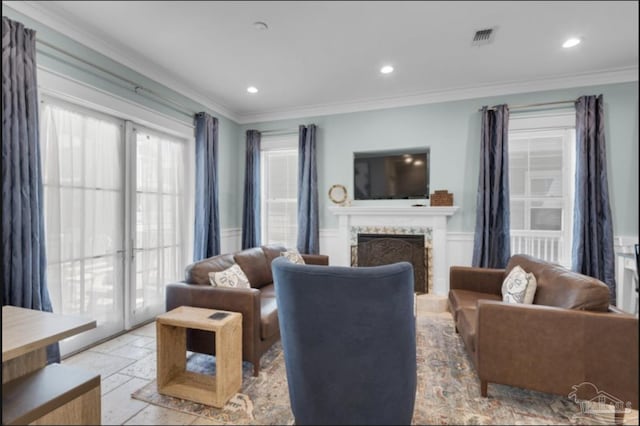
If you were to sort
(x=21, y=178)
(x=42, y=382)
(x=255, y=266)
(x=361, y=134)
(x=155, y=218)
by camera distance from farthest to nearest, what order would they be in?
(x=361, y=134)
(x=155, y=218)
(x=255, y=266)
(x=21, y=178)
(x=42, y=382)

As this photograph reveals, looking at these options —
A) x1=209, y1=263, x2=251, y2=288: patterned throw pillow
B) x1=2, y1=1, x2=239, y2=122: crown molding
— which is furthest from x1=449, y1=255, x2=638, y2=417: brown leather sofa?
x1=2, y1=1, x2=239, y2=122: crown molding

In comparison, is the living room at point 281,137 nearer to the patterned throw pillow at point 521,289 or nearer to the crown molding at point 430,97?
the crown molding at point 430,97

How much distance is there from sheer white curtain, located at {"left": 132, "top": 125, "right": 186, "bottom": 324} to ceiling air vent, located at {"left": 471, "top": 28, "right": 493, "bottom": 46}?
2.99 meters

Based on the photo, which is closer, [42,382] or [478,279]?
[42,382]

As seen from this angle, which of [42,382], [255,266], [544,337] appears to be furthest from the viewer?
[255,266]

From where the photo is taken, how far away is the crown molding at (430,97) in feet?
9.52

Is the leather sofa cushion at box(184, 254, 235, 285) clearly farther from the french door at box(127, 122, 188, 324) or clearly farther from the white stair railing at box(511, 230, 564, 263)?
the white stair railing at box(511, 230, 564, 263)

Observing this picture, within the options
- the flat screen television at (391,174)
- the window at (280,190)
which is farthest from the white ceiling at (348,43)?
the window at (280,190)

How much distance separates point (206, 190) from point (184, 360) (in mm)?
2058

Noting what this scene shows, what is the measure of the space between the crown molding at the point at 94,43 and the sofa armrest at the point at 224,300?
198cm

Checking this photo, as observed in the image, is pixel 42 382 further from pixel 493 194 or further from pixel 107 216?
pixel 493 194

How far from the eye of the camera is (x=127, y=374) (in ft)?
5.59

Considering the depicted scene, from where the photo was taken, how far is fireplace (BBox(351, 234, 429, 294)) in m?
3.54

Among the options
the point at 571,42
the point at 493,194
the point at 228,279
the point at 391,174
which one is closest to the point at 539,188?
the point at 493,194
